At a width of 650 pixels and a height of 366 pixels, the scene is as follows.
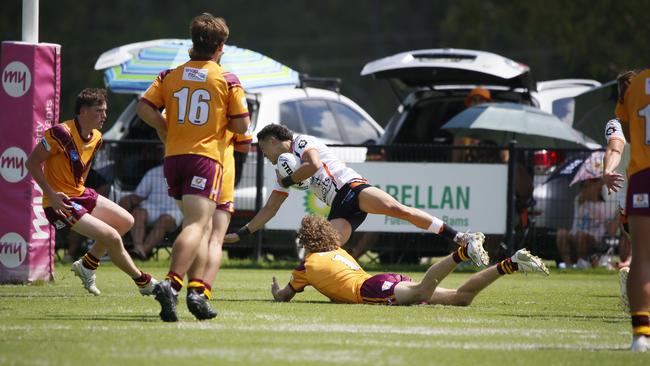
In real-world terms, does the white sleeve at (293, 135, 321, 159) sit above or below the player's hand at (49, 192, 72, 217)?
above

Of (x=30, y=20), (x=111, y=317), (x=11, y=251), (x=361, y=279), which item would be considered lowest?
(x=11, y=251)

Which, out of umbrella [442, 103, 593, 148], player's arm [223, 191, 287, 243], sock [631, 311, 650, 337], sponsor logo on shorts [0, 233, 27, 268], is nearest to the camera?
sock [631, 311, 650, 337]

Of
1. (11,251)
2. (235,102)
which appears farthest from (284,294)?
(11,251)

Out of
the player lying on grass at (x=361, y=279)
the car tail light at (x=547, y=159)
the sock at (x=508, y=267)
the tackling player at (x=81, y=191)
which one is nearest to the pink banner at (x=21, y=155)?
the tackling player at (x=81, y=191)

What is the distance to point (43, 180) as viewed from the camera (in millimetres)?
10820

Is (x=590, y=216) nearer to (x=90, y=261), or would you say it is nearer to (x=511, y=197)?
(x=511, y=197)

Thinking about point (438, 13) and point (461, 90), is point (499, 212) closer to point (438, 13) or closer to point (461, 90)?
point (461, 90)

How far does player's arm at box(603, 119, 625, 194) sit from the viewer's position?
9.67 m

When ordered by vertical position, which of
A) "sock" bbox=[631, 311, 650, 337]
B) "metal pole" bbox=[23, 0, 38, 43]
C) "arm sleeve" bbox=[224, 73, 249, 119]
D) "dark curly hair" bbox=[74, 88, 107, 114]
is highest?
"metal pole" bbox=[23, 0, 38, 43]

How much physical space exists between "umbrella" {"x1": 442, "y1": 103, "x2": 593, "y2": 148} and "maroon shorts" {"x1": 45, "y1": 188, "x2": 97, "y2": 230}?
741 cm

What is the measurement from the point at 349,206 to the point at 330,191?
9.7 inches

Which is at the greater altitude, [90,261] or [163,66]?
[163,66]

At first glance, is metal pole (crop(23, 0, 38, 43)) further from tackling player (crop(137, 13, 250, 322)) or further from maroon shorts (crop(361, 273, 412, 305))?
maroon shorts (crop(361, 273, 412, 305))

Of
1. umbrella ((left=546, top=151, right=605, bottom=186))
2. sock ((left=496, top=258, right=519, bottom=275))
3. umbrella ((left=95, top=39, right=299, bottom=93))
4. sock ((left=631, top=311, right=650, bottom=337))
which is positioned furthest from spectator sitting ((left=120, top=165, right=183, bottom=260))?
sock ((left=631, top=311, right=650, bottom=337))
